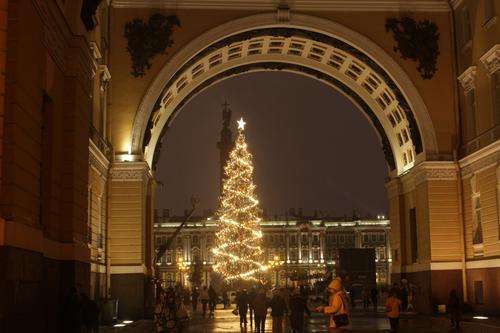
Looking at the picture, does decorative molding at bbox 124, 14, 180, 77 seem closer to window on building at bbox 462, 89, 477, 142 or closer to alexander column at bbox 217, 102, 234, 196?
window on building at bbox 462, 89, 477, 142

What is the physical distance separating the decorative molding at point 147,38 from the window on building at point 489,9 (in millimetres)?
14562

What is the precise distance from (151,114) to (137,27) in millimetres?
4280

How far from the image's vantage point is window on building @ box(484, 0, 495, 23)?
32.8m

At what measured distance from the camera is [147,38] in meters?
36.8

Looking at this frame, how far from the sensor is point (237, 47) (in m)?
39.7

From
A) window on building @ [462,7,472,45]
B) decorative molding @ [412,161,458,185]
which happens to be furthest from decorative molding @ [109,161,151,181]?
window on building @ [462,7,472,45]

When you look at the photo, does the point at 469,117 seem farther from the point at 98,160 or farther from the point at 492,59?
the point at 98,160

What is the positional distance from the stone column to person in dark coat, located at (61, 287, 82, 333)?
17.1 m

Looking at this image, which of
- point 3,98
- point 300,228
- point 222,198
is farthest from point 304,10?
point 300,228

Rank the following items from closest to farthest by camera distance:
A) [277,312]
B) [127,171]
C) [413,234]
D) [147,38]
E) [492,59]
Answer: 1. [277,312]
2. [492,59]
3. [127,171]
4. [147,38]
5. [413,234]

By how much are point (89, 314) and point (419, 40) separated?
77.3 ft

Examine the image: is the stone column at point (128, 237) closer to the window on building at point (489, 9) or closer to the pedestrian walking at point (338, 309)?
the window on building at point (489, 9)

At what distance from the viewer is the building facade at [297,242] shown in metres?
148

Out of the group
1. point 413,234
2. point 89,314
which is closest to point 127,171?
point 413,234
